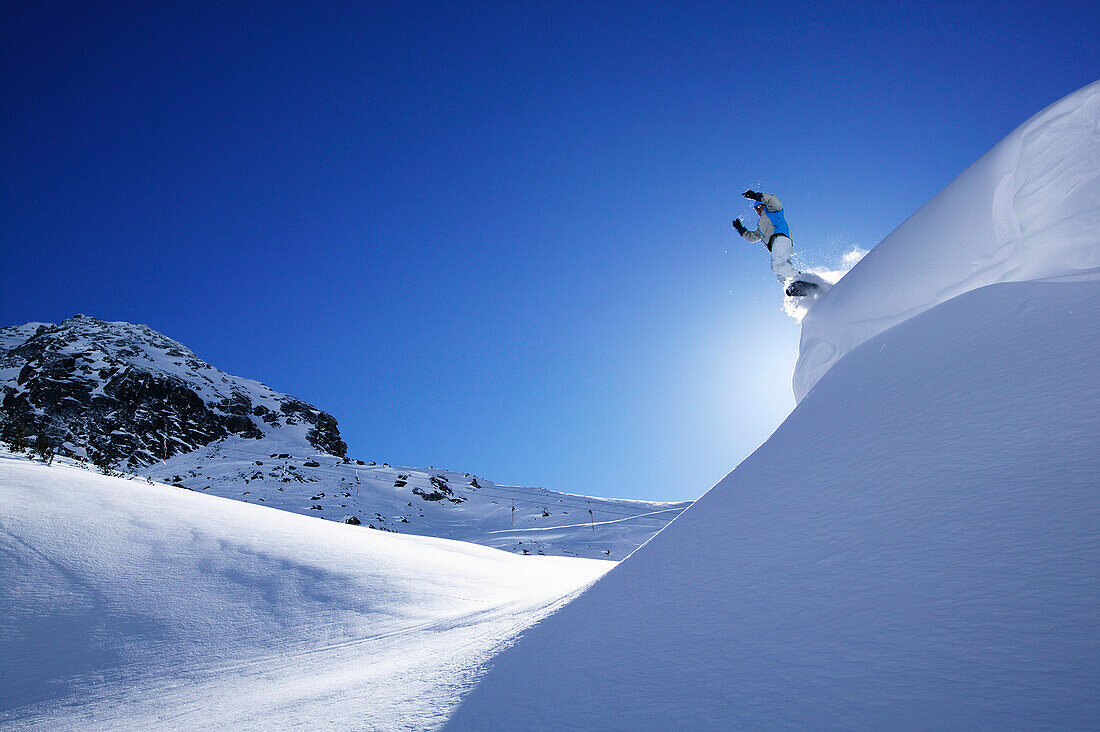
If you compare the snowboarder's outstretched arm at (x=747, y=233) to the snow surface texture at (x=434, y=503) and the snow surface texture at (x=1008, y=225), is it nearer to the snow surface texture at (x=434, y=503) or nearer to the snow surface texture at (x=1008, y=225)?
the snow surface texture at (x=1008, y=225)

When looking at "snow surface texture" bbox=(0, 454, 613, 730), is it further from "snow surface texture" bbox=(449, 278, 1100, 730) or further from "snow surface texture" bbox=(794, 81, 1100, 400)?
"snow surface texture" bbox=(794, 81, 1100, 400)

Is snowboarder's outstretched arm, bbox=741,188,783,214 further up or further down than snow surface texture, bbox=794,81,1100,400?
further up

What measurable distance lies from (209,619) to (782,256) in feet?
23.6

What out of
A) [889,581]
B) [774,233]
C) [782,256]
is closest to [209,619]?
[889,581]

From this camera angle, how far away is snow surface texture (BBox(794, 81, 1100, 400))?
2.47m

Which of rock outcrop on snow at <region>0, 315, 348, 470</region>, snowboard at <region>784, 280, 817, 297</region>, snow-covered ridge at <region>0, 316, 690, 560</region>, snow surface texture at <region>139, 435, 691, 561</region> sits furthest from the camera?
rock outcrop on snow at <region>0, 315, 348, 470</region>

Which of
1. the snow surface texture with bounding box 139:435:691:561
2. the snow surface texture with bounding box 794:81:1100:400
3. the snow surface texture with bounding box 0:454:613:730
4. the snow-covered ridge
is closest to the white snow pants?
the snow surface texture with bounding box 794:81:1100:400

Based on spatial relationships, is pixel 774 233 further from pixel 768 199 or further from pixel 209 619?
pixel 209 619

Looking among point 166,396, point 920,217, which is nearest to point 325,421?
point 166,396

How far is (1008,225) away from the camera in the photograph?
2.77 m

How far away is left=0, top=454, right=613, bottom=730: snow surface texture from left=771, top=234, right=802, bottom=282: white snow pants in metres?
5.32

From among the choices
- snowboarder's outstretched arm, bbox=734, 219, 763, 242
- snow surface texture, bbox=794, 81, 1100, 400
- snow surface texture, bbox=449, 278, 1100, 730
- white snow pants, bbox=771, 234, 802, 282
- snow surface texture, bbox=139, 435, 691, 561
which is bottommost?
snow surface texture, bbox=139, 435, 691, 561

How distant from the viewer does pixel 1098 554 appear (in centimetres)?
116

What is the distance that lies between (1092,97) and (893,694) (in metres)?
3.31
